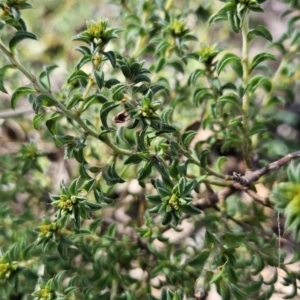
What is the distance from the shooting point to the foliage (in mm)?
1477

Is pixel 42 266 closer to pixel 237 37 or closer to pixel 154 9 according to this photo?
pixel 154 9

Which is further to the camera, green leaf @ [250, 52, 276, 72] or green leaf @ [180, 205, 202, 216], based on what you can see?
green leaf @ [250, 52, 276, 72]

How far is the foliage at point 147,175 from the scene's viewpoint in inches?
58.1

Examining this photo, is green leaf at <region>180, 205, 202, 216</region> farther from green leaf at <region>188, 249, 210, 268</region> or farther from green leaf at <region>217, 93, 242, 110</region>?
green leaf at <region>217, 93, 242, 110</region>

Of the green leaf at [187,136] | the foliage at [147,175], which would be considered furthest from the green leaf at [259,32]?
the green leaf at [187,136]

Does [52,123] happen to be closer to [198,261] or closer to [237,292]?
[198,261]

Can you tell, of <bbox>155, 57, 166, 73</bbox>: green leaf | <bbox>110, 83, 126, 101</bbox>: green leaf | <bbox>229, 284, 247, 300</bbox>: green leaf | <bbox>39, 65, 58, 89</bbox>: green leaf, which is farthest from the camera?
<bbox>155, 57, 166, 73</bbox>: green leaf

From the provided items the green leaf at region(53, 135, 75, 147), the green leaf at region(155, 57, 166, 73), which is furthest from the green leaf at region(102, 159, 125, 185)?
the green leaf at region(155, 57, 166, 73)

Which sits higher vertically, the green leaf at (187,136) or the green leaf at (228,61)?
the green leaf at (228,61)

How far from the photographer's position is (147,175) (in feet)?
5.24

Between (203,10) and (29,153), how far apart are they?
101 cm

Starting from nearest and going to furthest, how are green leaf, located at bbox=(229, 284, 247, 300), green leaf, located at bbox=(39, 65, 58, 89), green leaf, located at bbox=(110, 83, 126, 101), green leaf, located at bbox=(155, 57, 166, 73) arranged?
green leaf, located at bbox=(110, 83, 126, 101) < green leaf, located at bbox=(229, 284, 247, 300) < green leaf, located at bbox=(39, 65, 58, 89) < green leaf, located at bbox=(155, 57, 166, 73)

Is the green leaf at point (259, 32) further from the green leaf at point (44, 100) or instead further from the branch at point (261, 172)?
the green leaf at point (44, 100)

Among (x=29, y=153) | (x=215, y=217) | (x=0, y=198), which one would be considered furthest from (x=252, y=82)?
(x=0, y=198)
